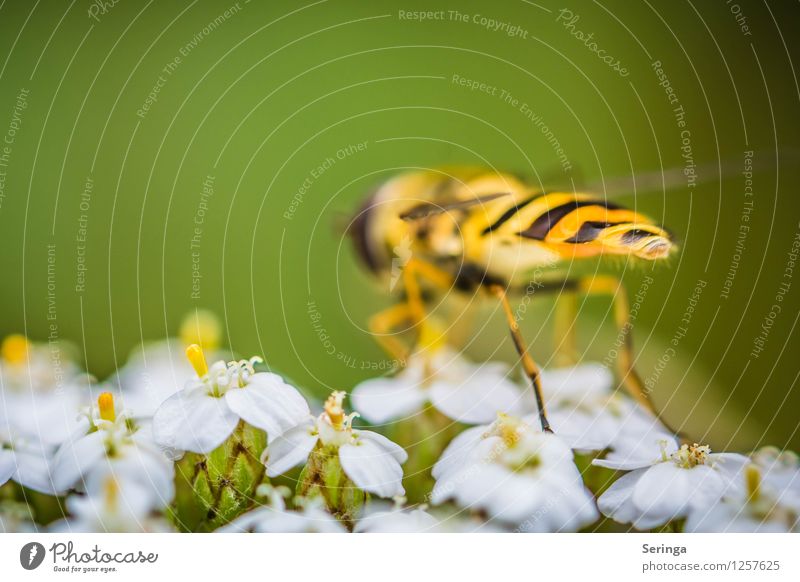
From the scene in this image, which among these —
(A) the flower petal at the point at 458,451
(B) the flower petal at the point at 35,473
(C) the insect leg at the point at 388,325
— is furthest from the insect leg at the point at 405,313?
(B) the flower petal at the point at 35,473

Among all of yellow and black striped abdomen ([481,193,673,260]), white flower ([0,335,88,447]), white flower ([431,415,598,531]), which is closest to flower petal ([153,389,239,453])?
white flower ([0,335,88,447])

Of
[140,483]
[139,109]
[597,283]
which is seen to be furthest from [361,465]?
[139,109]

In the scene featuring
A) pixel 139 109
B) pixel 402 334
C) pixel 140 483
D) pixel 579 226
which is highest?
pixel 139 109

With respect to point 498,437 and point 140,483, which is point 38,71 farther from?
point 498,437

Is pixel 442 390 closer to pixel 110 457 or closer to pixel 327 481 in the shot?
pixel 327 481

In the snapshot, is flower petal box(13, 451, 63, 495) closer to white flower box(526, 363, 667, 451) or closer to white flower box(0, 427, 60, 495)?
white flower box(0, 427, 60, 495)

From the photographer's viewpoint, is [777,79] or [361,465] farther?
[777,79]
